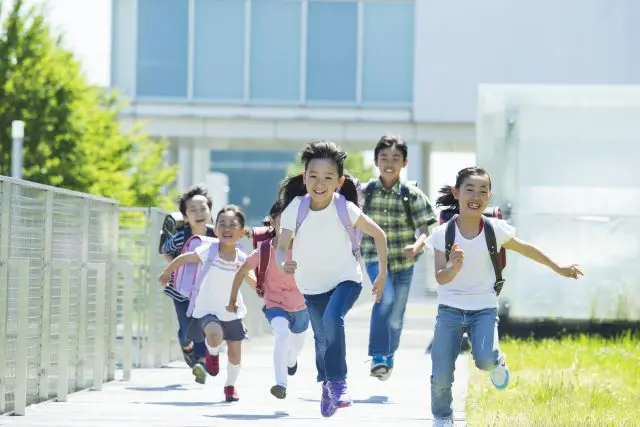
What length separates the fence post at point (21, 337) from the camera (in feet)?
35.2

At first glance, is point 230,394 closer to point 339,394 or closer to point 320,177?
point 339,394

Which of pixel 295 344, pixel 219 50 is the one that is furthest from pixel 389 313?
pixel 219 50

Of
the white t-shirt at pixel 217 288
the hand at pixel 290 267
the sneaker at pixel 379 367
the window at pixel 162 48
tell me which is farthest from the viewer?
the window at pixel 162 48

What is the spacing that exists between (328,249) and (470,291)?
3.43ft

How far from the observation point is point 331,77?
43.8m

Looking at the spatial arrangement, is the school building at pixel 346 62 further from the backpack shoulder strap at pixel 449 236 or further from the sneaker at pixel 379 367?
the backpack shoulder strap at pixel 449 236

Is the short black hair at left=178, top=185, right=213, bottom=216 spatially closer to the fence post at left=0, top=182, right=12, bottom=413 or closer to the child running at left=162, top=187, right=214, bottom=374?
the child running at left=162, top=187, right=214, bottom=374

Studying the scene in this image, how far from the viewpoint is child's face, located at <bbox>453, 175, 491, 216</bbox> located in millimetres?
9297

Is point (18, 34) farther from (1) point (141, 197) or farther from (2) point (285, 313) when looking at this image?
(2) point (285, 313)

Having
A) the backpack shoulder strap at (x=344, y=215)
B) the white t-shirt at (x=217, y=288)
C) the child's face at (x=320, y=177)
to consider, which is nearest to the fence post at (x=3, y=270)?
the child's face at (x=320, y=177)

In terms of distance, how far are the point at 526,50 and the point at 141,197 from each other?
12.4 m

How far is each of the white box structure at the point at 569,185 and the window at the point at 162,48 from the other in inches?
979

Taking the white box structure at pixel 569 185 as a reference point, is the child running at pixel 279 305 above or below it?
below

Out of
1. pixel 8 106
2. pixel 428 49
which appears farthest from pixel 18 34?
pixel 428 49
